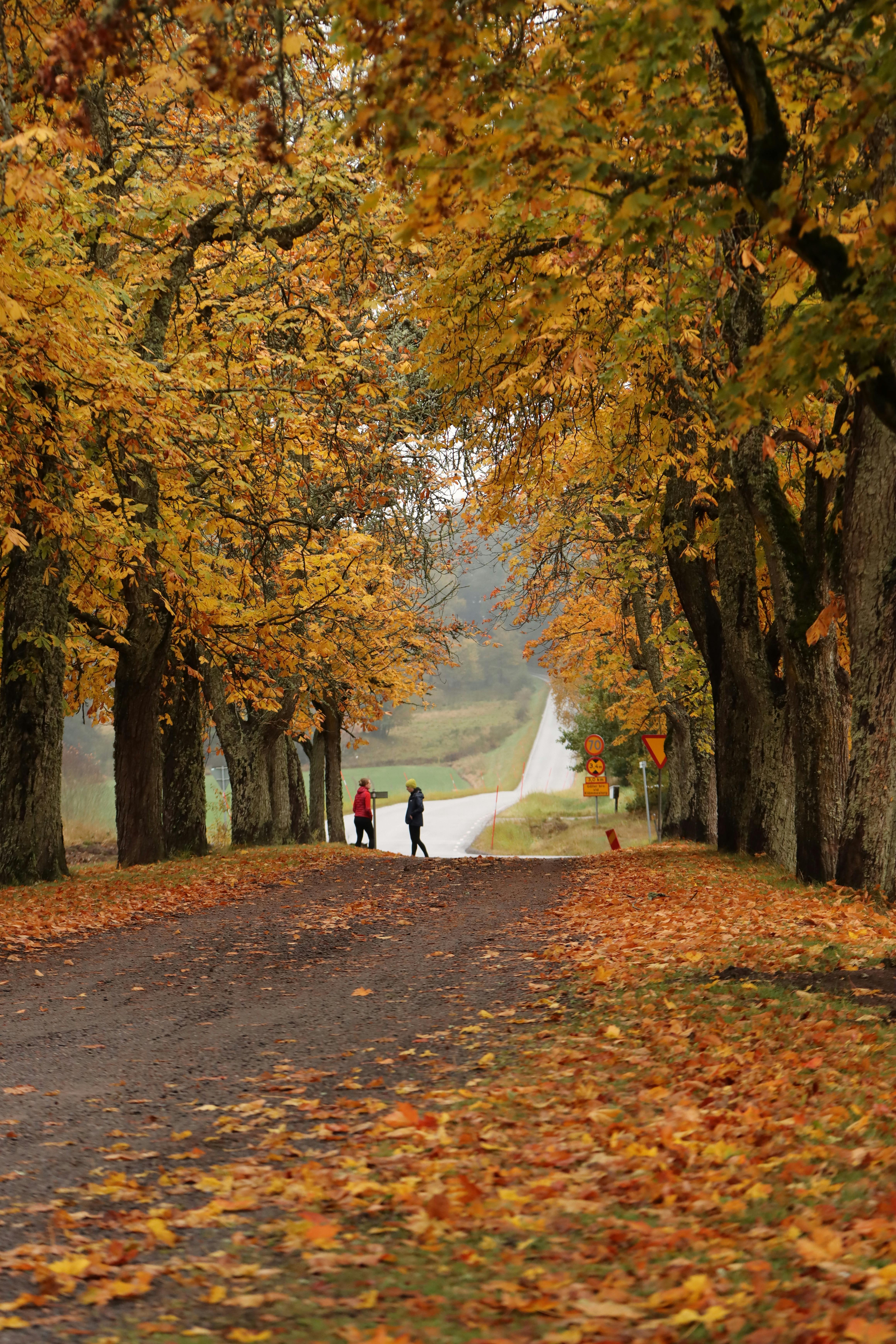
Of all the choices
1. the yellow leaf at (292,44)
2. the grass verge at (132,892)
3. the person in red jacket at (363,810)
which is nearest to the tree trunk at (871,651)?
the yellow leaf at (292,44)

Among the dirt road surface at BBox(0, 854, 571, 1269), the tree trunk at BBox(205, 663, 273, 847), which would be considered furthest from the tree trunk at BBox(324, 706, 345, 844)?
the dirt road surface at BBox(0, 854, 571, 1269)

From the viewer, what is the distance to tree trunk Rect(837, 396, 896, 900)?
10.4m

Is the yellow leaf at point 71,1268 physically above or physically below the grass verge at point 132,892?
below

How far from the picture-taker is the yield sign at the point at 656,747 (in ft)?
83.0

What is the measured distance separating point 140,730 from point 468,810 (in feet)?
137

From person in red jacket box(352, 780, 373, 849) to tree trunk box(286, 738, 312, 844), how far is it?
3.57 meters

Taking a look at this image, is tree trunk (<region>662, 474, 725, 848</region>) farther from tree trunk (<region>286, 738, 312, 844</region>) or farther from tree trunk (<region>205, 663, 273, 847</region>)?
tree trunk (<region>286, 738, 312, 844</region>)

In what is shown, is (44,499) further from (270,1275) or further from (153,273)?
(270,1275)

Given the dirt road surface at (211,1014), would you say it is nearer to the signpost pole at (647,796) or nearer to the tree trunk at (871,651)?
the tree trunk at (871,651)

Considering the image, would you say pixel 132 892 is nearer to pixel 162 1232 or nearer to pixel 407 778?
pixel 162 1232

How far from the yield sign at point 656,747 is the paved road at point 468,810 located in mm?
4700

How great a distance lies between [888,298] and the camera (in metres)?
4.93

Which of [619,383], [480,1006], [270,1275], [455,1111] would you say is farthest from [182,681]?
[270,1275]

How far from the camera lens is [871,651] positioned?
1070 cm
